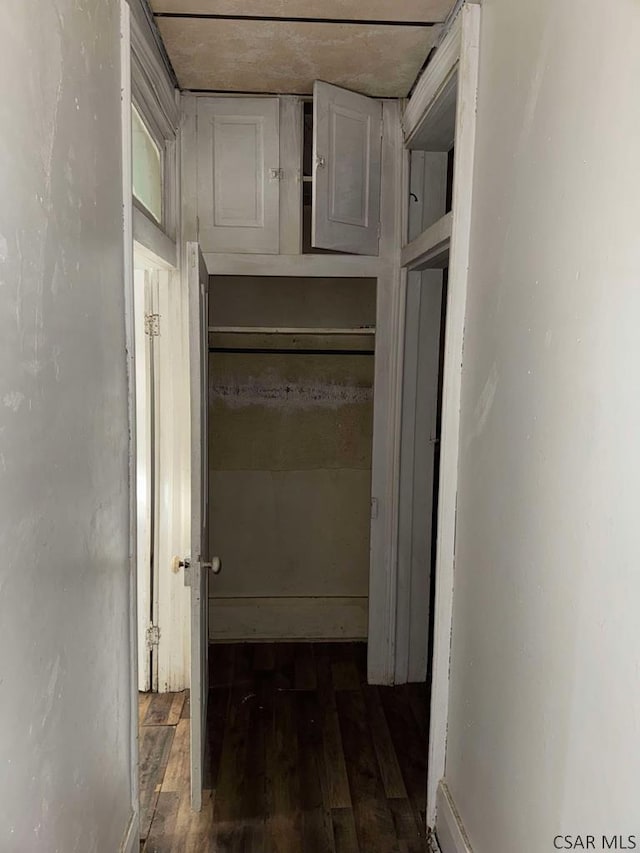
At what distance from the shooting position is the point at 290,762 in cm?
257

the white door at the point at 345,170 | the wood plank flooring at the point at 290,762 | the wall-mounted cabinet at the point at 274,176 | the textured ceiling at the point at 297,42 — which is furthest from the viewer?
the wall-mounted cabinet at the point at 274,176

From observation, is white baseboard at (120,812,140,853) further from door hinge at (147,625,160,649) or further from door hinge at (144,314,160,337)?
door hinge at (144,314,160,337)

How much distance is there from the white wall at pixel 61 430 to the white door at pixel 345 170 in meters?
1.02

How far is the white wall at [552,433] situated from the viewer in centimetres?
106

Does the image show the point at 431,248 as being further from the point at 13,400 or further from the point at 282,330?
the point at 13,400

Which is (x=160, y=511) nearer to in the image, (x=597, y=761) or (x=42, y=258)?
(x=42, y=258)

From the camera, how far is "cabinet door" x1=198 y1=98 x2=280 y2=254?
278 centimetres

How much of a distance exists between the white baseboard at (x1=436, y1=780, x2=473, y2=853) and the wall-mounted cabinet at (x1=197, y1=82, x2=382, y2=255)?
203 cm

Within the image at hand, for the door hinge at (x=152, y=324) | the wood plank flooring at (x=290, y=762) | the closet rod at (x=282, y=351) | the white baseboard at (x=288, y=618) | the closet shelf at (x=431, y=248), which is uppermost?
the closet shelf at (x=431, y=248)

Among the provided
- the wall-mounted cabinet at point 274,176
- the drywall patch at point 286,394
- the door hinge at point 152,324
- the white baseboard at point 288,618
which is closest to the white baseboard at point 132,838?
the white baseboard at point 288,618

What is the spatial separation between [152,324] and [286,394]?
2.93 ft

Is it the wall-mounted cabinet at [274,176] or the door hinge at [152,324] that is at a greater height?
the wall-mounted cabinet at [274,176]

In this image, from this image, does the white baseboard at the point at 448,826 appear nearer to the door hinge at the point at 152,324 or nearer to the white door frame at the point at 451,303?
the white door frame at the point at 451,303

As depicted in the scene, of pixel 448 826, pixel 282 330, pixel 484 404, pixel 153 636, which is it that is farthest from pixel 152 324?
pixel 448 826
